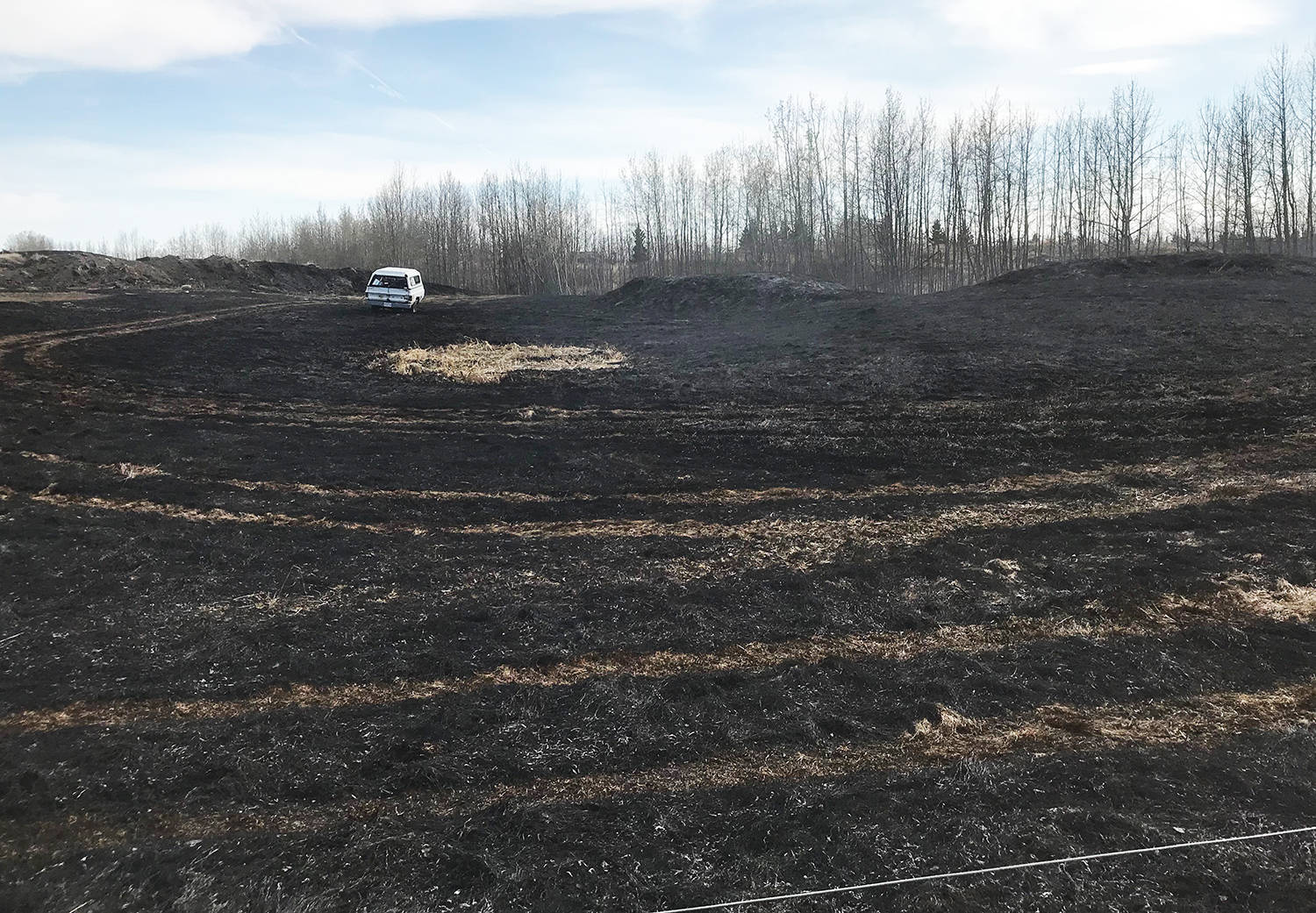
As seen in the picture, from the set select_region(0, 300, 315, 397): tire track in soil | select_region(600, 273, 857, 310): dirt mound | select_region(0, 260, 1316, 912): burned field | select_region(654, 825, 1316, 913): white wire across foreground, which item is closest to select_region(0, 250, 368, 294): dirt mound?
select_region(0, 300, 315, 397): tire track in soil

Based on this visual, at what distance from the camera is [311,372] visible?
1817cm

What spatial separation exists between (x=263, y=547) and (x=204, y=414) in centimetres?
708

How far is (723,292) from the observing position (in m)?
34.2

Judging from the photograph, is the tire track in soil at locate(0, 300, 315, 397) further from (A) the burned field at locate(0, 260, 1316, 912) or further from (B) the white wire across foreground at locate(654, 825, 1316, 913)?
(B) the white wire across foreground at locate(654, 825, 1316, 913)

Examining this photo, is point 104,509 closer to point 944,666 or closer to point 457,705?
point 457,705

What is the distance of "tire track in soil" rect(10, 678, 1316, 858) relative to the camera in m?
4.00

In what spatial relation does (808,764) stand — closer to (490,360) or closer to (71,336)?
(490,360)

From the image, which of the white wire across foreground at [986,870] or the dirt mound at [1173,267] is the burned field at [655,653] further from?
the dirt mound at [1173,267]

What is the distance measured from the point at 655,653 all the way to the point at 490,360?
54.1 ft

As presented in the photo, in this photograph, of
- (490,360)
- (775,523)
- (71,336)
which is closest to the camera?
(775,523)

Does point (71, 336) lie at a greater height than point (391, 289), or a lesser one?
lesser

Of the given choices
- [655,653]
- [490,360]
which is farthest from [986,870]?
[490,360]

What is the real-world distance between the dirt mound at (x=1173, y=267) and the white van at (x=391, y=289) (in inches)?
934

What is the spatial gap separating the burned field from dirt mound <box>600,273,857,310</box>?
60.9 ft
